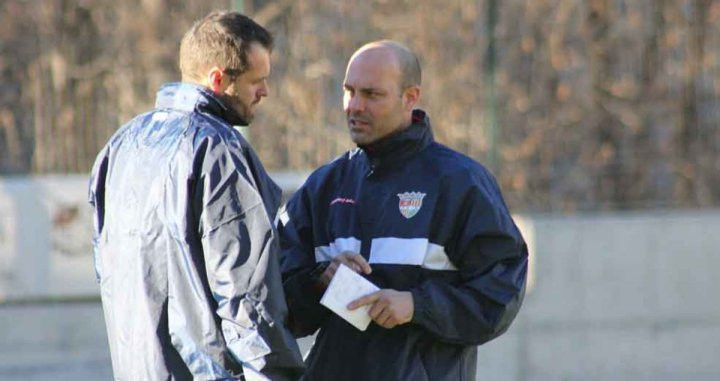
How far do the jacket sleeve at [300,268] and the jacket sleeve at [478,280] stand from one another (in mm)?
342

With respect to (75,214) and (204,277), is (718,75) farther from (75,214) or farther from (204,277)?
(204,277)

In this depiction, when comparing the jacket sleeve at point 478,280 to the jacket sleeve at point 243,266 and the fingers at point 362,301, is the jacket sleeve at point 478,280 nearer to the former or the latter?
the fingers at point 362,301

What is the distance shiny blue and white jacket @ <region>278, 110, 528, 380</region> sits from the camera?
15.1 ft

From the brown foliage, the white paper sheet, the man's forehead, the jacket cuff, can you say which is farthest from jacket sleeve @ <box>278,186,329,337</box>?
the brown foliage

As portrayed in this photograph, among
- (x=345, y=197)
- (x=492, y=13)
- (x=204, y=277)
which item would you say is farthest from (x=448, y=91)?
(x=204, y=277)

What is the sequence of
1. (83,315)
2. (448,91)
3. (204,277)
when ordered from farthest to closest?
(448,91) < (83,315) < (204,277)

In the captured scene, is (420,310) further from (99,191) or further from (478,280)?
(99,191)

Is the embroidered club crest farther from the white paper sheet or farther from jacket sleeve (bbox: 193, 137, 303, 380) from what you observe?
jacket sleeve (bbox: 193, 137, 303, 380)

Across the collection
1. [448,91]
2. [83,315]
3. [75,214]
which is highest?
[448,91]

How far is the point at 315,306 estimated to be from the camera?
4730 millimetres

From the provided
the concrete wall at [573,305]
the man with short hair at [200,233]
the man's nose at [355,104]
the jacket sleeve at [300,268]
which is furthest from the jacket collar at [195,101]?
the concrete wall at [573,305]

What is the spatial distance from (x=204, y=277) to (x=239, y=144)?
1.29 ft

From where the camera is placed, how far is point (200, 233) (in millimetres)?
4238

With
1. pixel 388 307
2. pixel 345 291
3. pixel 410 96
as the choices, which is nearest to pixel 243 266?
pixel 345 291
